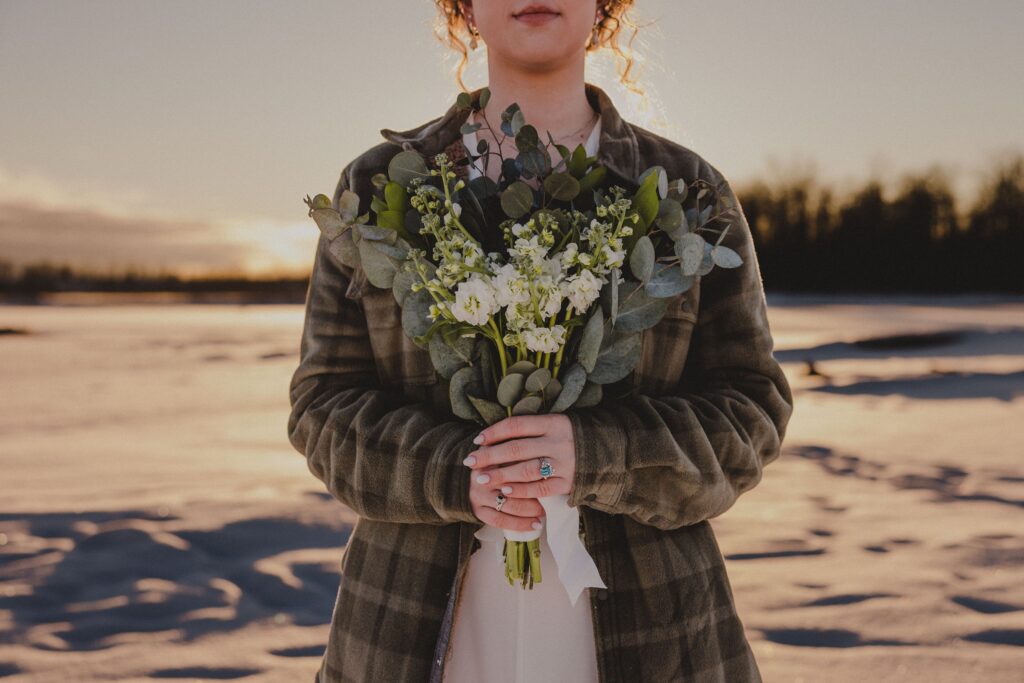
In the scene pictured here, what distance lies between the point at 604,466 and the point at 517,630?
35 centimetres

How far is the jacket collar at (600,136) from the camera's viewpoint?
5.96 ft

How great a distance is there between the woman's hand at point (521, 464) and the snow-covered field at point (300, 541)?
2.42m

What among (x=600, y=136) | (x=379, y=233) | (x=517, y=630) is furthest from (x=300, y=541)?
(x=379, y=233)

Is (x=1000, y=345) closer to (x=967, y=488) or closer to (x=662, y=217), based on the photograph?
(x=967, y=488)

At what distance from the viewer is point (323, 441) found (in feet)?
5.57

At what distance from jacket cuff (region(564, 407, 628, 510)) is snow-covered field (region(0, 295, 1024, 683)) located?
2356 millimetres

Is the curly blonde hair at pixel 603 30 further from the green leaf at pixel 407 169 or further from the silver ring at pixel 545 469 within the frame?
the silver ring at pixel 545 469

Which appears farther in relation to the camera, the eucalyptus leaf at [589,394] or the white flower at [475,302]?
the eucalyptus leaf at [589,394]

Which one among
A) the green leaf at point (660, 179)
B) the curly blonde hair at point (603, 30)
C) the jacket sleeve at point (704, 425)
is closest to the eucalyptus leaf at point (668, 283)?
the green leaf at point (660, 179)

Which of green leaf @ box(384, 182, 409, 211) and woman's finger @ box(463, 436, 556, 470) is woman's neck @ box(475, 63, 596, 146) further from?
woman's finger @ box(463, 436, 556, 470)

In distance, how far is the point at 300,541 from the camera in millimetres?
4957

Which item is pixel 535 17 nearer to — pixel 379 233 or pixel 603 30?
pixel 603 30

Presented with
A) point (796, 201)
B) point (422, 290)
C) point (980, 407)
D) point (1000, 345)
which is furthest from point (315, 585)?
point (796, 201)

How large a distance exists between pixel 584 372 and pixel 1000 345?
15.9m
